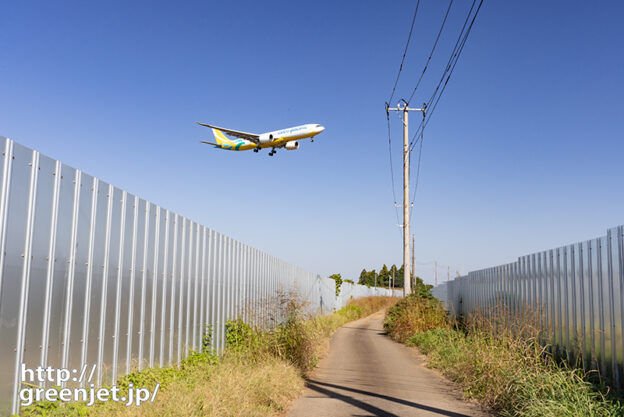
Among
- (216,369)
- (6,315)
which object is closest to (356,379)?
(216,369)

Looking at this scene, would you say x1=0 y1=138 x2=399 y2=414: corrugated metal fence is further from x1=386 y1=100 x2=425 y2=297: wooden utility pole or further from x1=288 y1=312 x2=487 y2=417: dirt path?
Result: x1=386 y1=100 x2=425 y2=297: wooden utility pole

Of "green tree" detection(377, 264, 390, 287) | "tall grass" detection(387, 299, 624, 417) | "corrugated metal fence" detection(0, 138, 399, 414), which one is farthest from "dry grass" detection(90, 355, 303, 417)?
"green tree" detection(377, 264, 390, 287)

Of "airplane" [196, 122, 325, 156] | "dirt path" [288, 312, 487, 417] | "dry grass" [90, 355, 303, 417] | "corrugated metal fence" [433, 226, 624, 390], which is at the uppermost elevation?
"airplane" [196, 122, 325, 156]

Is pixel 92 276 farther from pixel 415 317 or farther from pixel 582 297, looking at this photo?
pixel 415 317

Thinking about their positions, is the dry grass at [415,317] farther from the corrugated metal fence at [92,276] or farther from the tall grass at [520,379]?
the corrugated metal fence at [92,276]

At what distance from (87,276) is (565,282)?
745 centimetres

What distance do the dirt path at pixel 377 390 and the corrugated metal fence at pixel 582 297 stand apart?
197 centimetres

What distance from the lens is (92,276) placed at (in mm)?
6168

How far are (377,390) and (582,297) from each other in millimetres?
3545

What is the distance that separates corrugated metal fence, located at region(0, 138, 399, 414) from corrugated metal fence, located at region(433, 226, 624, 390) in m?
5.96

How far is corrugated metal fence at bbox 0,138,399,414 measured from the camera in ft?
15.7

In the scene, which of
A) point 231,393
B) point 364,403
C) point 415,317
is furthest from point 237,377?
point 415,317

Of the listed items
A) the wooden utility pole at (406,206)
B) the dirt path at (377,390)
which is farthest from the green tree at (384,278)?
the dirt path at (377,390)

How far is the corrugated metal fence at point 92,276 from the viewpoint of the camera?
4.79 metres
